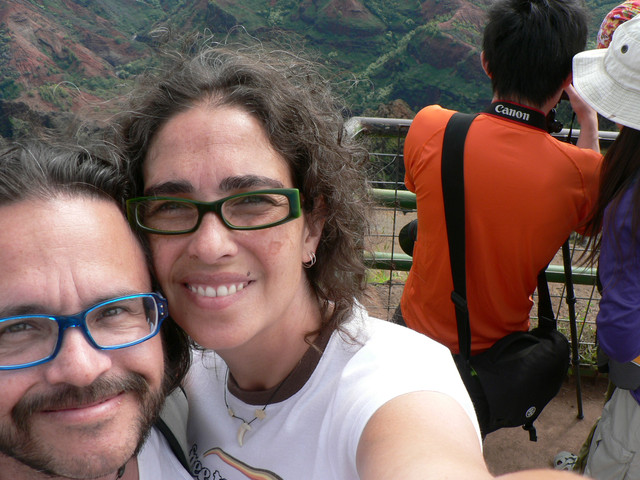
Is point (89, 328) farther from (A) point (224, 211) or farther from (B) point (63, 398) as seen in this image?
(A) point (224, 211)

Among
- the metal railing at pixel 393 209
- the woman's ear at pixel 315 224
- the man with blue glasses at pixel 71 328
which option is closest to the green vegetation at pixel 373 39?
the metal railing at pixel 393 209

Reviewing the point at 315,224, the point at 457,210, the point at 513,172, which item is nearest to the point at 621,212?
the point at 513,172

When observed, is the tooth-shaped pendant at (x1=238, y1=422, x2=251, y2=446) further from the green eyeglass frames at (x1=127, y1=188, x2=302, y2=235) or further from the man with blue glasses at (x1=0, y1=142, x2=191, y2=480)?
the green eyeglass frames at (x1=127, y1=188, x2=302, y2=235)

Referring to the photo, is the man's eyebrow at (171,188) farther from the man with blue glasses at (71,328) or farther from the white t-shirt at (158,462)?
the white t-shirt at (158,462)

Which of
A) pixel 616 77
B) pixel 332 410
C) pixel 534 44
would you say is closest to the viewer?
pixel 332 410

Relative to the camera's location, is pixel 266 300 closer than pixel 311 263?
Yes

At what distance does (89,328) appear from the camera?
3.32 feet

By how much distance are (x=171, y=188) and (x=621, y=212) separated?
4.32 feet

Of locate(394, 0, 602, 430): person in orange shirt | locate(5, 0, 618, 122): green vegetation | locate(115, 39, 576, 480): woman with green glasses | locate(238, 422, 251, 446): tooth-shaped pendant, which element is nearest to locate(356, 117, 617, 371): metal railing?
locate(394, 0, 602, 430): person in orange shirt

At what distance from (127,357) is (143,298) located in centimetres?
14

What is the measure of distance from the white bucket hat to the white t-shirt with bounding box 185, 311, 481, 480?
100cm

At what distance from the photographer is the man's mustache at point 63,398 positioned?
0.92 metres

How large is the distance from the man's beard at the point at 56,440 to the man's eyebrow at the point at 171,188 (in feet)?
1.43

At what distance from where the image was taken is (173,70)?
1.38 m
